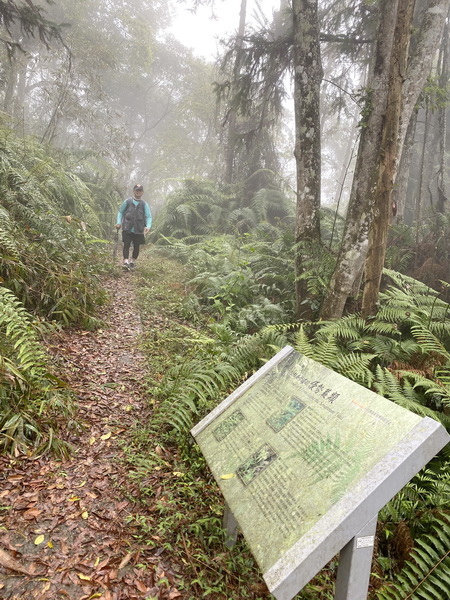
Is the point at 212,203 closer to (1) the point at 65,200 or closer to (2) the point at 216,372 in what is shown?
(1) the point at 65,200

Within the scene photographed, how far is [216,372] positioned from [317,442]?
6.64 ft

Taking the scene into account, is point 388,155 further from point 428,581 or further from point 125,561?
point 125,561

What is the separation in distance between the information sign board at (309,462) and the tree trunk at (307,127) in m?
2.96

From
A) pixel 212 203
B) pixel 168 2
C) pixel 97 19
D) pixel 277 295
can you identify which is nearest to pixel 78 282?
pixel 277 295

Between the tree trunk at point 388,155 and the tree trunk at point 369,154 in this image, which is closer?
the tree trunk at point 388,155

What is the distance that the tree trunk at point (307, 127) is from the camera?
5.02m

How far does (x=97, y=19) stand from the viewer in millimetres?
21141

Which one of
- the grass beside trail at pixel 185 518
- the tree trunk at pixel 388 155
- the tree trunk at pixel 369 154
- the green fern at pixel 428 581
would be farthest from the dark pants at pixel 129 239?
the green fern at pixel 428 581

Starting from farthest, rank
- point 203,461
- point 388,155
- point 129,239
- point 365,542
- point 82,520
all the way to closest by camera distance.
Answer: point 129,239 < point 388,155 < point 203,461 < point 82,520 < point 365,542

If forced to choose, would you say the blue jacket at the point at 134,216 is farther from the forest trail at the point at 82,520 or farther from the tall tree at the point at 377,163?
the forest trail at the point at 82,520

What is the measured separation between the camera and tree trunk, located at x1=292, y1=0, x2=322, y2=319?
5023 mm

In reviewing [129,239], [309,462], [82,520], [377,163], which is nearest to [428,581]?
[309,462]

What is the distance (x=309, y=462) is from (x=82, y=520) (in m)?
1.51

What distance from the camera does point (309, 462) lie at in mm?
1767
